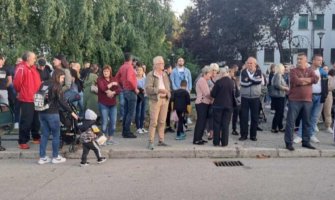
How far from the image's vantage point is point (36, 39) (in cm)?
1758

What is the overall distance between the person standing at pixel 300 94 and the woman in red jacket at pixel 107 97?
3.61 metres

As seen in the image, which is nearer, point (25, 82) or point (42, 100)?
point (42, 100)

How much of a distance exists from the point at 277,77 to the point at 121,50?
10.9 metres

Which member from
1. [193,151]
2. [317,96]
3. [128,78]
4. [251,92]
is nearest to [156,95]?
[193,151]

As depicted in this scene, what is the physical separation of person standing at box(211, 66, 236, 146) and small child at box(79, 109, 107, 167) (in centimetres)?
255

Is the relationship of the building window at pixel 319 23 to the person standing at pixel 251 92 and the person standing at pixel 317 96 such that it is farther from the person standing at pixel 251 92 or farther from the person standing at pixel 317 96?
the person standing at pixel 251 92

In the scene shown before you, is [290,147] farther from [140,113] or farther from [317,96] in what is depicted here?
[140,113]

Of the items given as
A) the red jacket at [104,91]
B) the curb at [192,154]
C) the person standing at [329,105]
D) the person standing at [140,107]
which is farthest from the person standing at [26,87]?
the person standing at [329,105]

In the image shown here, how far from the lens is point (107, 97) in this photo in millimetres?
9594

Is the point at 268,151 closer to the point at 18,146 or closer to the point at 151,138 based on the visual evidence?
the point at 151,138

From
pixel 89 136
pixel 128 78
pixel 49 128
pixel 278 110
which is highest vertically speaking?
pixel 128 78

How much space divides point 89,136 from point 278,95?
5237 mm

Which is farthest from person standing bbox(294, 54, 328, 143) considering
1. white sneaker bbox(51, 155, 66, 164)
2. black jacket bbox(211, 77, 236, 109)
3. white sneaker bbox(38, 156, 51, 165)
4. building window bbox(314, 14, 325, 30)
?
building window bbox(314, 14, 325, 30)

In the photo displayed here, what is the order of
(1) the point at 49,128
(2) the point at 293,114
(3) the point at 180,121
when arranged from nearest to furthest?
(1) the point at 49,128
(2) the point at 293,114
(3) the point at 180,121
